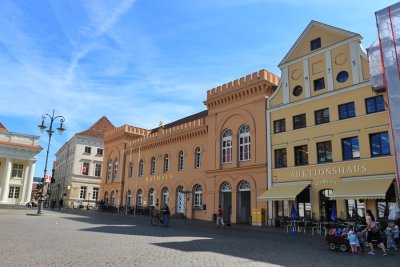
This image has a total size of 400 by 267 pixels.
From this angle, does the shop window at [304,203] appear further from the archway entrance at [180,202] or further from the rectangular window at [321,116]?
the archway entrance at [180,202]

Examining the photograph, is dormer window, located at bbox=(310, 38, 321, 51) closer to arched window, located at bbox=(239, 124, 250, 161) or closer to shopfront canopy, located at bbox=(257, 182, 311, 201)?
arched window, located at bbox=(239, 124, 250, 161)

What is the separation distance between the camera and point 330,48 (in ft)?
79.6

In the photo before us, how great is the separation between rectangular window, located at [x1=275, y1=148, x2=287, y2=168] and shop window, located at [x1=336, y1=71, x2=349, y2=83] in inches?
253

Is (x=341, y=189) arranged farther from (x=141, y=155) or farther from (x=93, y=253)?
(x=141, y=155)

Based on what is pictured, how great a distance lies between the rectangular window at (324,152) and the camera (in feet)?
75.7

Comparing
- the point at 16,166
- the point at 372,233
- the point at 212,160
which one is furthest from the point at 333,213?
the point at 16,166

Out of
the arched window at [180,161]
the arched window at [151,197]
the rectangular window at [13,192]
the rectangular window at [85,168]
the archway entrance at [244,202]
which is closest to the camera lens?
the archway entrance at [244,202]

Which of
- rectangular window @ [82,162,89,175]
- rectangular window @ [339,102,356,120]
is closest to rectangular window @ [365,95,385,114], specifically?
rectangular window @ [339,102,356,120]

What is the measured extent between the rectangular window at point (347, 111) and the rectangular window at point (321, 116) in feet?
3.30

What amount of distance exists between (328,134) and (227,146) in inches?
403

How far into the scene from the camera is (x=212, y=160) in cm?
3194

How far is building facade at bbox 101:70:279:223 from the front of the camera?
28281mm

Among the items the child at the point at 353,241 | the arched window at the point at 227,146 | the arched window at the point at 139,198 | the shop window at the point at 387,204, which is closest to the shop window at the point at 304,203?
the shop window at the point at 387,204

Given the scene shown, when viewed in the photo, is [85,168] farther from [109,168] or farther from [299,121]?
[299,121]
